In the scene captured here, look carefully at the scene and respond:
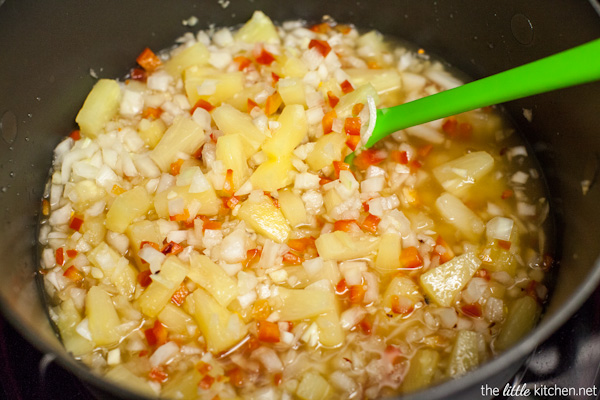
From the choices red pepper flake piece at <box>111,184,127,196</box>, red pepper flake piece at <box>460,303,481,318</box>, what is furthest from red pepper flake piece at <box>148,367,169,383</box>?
red pepper flake piece at <box>460,303,481,318</box>

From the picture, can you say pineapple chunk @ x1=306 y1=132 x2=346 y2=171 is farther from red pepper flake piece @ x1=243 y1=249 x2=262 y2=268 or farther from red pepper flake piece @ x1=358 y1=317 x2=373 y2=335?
red pepper flake piece @ x1=358 y1=317 x2=373 y2=335

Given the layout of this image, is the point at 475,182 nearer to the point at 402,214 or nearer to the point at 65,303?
the point at 402,214

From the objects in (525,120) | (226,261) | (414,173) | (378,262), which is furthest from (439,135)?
(226,261)

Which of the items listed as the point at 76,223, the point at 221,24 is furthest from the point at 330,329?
the point at 221,24

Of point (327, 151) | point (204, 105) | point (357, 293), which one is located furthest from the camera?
point (204, 105)

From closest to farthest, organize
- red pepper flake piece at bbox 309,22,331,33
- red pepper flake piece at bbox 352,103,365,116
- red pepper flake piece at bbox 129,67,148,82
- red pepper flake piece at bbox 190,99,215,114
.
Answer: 1. red pepper flake piece at bbox 352,103,365,116
2. red pepper flake piece at bbox 190,99,215,114
3. red pepper flake piece at bbox 129,67,148,82
4. red pepper flake piece at bbox 309,22,331,33

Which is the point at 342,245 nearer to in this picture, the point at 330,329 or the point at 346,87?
the point at 330,329

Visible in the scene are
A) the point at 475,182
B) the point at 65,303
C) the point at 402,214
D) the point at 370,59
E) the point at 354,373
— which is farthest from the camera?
the point at 370,59
